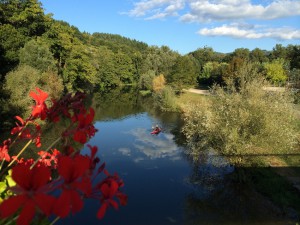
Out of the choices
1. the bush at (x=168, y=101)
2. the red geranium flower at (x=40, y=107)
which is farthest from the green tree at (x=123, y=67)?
the red geranium flower at (x=40, y=107)

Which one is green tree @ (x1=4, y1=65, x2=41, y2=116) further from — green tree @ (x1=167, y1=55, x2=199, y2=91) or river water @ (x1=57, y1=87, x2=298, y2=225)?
green tree @ (x1=167, y1=55, x2=199, y2=91)

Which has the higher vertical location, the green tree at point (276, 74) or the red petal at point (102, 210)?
the red petal at point (102, 210)

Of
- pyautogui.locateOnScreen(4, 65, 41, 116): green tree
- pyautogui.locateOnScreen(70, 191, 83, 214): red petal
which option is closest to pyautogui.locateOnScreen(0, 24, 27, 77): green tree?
pyautogui.locateOnScreen(4, 65, 41, 116): green tree

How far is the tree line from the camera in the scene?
27.0 meters

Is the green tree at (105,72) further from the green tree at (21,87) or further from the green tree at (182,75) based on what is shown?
the green tree at (21,87)

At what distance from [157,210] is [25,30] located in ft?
106

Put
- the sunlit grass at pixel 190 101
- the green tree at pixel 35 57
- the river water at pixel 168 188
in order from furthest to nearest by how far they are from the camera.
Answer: the green tree at pixel 35 57 < the sunlit grass at pixel 190 101 < the river water at pixel 168 188

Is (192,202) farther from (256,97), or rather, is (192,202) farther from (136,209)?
(256,97)

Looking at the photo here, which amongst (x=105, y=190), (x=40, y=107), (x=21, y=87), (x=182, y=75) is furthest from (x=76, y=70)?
(x=105, y=190)

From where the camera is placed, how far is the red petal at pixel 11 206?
32.7 inches

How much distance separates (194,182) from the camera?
16.9m

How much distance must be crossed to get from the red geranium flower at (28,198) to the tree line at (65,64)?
1327 millimetres

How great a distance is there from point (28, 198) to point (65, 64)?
160ft

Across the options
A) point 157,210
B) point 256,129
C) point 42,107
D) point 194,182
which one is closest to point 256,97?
point 256,129
